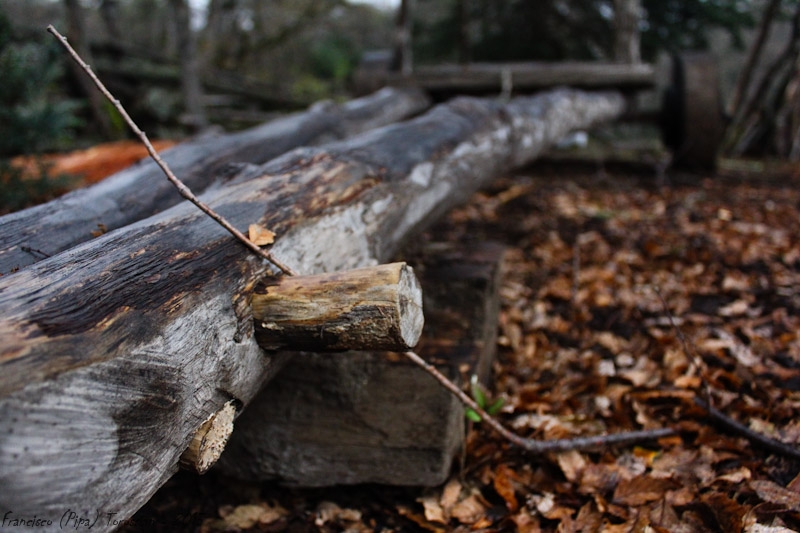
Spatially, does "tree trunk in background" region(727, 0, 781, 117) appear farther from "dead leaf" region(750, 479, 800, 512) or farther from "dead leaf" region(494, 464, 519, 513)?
"dead leaf" region(494, 464, 519, 513)

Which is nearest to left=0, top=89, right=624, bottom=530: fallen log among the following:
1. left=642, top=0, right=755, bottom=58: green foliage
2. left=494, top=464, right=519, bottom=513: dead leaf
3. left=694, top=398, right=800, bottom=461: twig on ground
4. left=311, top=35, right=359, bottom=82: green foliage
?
left=494, top=464, right=519, bottom=513: dead leaf

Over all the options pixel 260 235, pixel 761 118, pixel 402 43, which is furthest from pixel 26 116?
pixel 761 118

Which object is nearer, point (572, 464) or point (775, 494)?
point (775, 494)

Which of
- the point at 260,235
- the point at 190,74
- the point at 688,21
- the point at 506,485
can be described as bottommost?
the point at 506,485

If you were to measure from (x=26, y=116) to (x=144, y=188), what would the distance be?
1.95 meters

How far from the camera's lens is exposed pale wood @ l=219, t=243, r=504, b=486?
1.98m

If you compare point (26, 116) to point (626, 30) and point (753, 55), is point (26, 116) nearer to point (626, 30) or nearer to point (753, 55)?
point (626, 30)

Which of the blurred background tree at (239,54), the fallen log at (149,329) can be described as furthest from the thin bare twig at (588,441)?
the blurred background tree at (239,54)

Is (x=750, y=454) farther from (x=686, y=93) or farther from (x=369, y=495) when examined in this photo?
(x=686, y=93)

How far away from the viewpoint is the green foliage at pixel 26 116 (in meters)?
3.36

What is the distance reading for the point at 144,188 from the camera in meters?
2.21

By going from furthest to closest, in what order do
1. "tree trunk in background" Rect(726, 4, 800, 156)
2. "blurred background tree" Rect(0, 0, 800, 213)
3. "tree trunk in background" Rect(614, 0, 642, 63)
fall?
"tree trunk in background" Rect(726, 4, 800, 156) → "tree trunk in background" Rect(614, 0, 642, 63) → "blurred background tree" Rect(0, 0, 800, 213)

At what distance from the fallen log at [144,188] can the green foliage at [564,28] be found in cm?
650

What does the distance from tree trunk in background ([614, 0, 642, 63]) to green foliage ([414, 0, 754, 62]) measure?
2091 mm
